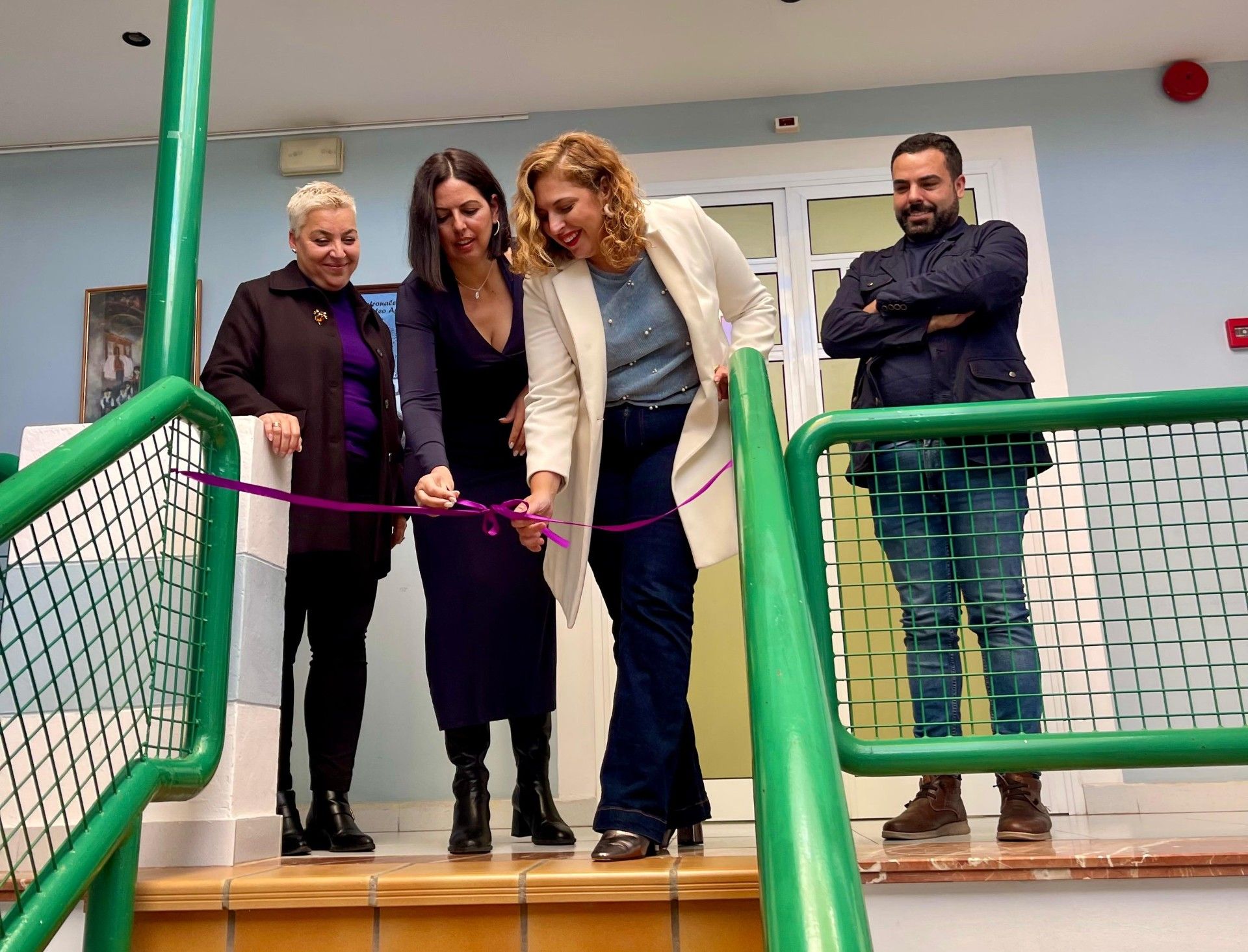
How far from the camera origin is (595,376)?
85.2 inches

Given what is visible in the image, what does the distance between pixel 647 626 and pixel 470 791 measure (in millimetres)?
602

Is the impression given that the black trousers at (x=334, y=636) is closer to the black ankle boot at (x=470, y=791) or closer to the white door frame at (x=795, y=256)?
the black ankle boot at (x=470, y=791)

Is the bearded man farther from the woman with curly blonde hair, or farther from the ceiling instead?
the ceiling

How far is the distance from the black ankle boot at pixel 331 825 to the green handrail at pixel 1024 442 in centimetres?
120

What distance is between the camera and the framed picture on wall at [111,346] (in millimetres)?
4555

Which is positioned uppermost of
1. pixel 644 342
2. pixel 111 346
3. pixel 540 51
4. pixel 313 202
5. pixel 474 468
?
pixel 540 51

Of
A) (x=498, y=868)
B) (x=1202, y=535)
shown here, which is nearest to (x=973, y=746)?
(x=498, y=868)

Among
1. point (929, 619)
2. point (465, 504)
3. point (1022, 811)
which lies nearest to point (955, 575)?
point (929, 619)

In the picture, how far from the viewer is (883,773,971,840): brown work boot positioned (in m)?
2.36

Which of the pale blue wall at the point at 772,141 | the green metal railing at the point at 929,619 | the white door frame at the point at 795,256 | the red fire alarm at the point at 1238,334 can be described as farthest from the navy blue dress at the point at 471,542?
the red fire alarm at the point at 1238,334

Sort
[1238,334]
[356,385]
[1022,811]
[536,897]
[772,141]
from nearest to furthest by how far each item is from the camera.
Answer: [536,897]
[1022,811]
[356,385]
[1238,334]
[772,141]

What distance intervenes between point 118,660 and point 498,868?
846 mm

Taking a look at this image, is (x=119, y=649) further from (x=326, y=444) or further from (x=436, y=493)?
(x=326, y=444)

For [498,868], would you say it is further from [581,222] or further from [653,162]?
[653,162]
